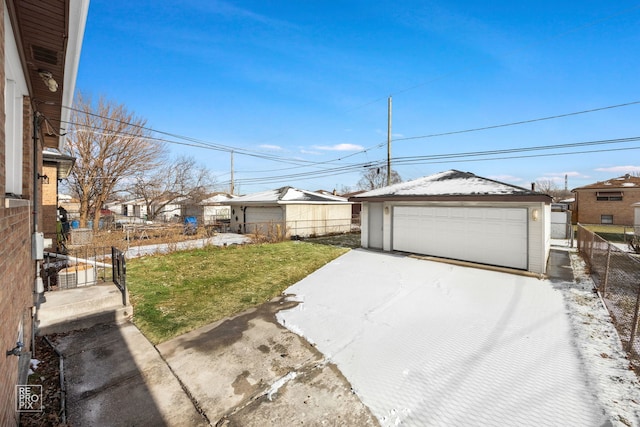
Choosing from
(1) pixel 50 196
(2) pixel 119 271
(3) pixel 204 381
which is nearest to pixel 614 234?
(3) pixel 204 381

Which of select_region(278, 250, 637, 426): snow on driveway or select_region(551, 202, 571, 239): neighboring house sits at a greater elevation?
select_region(551, 202, 571, 239): neighboring house

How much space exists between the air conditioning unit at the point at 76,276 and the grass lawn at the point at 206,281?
2.97ft

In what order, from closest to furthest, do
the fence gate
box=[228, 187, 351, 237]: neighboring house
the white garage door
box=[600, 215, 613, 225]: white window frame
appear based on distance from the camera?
Answer: the fence gate
the white garage door
box=[228, 187, 351, 237]: neighboring house
box=[600, 215, 613, 225]: white window frame

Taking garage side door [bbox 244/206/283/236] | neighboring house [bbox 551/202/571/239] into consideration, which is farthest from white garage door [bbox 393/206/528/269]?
neighboring house [bbox 551/202/571/239]

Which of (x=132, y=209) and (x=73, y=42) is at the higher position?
(x=73, y=42)

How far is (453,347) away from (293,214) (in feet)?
52.2

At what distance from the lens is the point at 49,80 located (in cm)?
385

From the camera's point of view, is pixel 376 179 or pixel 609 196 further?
pixel 376 179

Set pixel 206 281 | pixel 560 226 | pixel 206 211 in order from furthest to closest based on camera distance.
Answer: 1. pixel 206 211
2. pixel 560 226
3. pixel 206 281

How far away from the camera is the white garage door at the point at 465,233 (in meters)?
9.52

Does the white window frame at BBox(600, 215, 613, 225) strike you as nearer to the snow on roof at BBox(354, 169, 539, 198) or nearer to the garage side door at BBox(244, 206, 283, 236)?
the snow on roof at BBox(354, 169, 539, 198)

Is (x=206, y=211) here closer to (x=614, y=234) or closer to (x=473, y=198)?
(x=473, y=198)

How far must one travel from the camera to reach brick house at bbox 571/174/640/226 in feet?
90.1

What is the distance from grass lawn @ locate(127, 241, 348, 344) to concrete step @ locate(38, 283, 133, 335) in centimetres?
41
